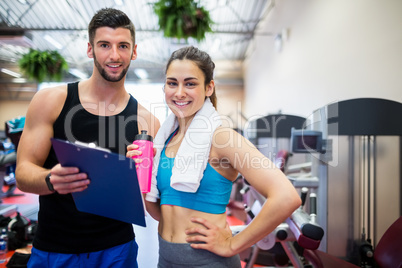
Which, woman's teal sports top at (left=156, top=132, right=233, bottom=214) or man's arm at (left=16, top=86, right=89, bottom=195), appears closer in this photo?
woman's teal sports top at (left=156, top=132, right=233, bottom=214)

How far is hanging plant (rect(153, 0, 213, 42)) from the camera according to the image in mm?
3854

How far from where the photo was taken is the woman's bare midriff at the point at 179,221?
102 centimetres

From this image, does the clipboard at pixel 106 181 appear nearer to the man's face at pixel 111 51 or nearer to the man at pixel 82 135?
the man at pixel 82 135

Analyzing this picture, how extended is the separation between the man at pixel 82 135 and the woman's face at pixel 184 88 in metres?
0.29

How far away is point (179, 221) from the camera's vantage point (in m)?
1.04

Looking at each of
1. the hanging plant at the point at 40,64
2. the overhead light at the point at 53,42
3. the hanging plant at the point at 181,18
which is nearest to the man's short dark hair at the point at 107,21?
the hanging plant at the point at 181,18

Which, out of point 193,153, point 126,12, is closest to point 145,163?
point 193,153

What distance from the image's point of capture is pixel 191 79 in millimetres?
1099

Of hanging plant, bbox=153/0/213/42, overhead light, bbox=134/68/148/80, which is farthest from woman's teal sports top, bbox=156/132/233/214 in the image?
overhead light, bbox=134/68/148/80

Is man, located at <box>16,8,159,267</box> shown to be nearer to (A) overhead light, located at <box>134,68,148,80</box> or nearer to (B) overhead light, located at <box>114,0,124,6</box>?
(B) overhead light, located at <box>114,0,124,6</box>

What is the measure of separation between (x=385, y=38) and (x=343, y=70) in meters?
0.81

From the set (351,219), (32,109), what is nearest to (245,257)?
(351,219)

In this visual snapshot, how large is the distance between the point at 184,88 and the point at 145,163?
0.33 meters

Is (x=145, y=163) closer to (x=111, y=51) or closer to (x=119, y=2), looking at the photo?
(x=111, y=51)
